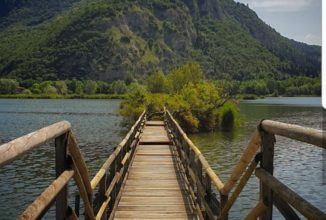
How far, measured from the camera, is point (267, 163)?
3588mm

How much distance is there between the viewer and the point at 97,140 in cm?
4403

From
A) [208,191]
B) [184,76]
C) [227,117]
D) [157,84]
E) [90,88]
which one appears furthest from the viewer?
[90,88]

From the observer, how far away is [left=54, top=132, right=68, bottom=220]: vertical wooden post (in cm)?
352

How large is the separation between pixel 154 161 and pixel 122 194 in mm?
5176

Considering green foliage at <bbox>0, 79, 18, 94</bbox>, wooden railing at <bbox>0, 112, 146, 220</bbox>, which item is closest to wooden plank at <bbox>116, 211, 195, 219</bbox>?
wooden railing at <bbox>0, 112, 146, 220</bbox>

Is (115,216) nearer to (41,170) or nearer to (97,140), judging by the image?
(41,170)

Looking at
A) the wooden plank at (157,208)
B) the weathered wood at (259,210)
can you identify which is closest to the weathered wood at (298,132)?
the weathered wood at (259,210)

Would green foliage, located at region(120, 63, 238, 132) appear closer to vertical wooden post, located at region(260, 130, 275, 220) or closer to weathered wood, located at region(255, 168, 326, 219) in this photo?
vertical wooden post, located at region(260, 130, 275, 220)

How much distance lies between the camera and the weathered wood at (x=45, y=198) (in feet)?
8.65

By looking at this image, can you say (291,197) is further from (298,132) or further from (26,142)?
(26,142)

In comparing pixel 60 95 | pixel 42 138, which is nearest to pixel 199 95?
pixel 42 138

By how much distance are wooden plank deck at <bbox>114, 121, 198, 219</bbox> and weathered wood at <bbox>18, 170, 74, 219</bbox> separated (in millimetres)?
4409

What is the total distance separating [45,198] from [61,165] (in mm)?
620

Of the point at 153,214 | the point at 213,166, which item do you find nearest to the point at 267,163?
the point at 153,214
